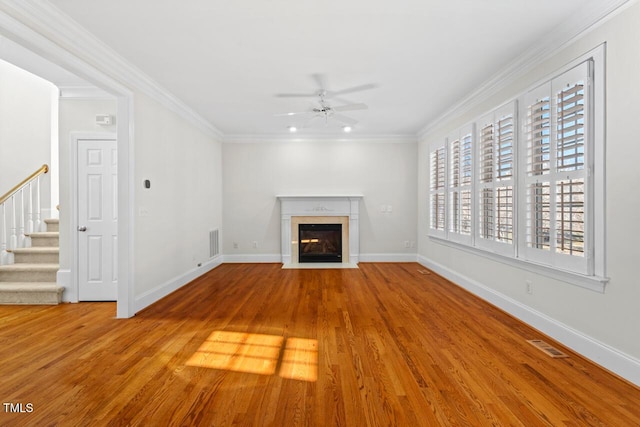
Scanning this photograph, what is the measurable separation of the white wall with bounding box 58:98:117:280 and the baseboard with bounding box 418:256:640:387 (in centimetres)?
526

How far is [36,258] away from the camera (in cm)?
460

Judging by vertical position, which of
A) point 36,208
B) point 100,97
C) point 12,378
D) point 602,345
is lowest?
point 12,378

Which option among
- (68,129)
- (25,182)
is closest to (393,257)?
(68,129)

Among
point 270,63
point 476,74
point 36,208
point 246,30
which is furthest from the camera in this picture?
point 36,208

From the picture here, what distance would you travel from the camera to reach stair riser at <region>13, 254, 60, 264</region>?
458cm

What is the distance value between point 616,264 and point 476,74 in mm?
2517

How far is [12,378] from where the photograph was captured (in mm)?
2328

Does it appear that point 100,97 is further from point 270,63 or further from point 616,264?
point 616,264

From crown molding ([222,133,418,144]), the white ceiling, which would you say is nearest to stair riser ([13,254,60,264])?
the white ceiling

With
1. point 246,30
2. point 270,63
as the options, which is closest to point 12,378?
point 246,30

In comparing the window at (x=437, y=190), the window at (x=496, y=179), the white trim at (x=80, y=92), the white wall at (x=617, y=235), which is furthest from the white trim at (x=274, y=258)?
the white wall at (x=617, y=235)

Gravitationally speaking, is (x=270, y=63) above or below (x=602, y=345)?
above

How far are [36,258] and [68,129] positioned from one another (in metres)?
1.94

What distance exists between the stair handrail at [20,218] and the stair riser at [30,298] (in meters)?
0.71
